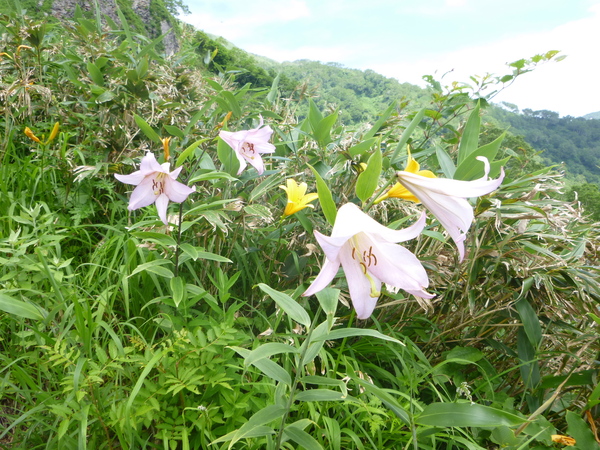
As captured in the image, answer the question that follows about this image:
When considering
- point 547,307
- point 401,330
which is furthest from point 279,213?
point 547,307

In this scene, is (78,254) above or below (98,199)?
below

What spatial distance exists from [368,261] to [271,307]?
2.96ft

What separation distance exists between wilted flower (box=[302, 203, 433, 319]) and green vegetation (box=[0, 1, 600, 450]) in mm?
16

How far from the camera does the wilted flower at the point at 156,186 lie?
990 millimetres

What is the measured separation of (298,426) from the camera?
2.73 ft

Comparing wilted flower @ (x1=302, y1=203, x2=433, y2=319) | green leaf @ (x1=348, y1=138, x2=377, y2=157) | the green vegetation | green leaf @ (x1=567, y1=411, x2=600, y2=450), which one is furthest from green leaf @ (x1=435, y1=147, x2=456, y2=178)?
green leaf @ (x1=567, y1=411, x2=600, y2=450)

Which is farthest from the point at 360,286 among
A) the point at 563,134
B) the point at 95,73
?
the point at 563,134

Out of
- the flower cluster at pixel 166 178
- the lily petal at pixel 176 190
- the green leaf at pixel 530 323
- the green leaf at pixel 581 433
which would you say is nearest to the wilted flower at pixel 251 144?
the flower cluster at pixel 166 178

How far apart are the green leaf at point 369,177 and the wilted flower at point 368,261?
0.15ft

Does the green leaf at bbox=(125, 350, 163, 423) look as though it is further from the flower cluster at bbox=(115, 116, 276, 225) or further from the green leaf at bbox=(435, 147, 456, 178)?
Result: the green leaf at bbox=(435, 147, 456, 178)

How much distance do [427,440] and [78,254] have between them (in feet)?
5.37

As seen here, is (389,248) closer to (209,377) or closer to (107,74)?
(209,377)

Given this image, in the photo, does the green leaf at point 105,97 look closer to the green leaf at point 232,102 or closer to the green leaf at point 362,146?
the green leaf at point 232,102

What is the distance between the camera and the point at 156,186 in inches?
42.8
